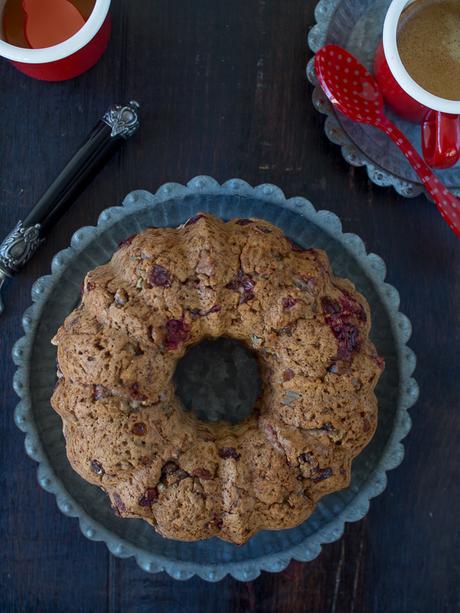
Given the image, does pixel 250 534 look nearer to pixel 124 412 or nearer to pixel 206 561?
pixel 206 561

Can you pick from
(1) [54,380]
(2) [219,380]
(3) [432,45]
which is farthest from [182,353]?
(3) [432,45]

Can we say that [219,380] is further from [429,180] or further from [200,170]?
[429,180]

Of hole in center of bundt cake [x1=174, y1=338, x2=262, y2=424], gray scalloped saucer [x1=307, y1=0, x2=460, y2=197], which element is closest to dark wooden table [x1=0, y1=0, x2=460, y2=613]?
gray scalloped saucer [x1=307, y1=0, x2=460, y2=197]

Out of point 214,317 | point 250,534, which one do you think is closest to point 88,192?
point 214,317

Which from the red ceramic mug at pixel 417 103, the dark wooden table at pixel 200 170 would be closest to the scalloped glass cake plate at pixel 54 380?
the dark wooden table at pixel 200 170

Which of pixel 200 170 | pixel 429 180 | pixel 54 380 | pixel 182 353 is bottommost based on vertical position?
pixel 54 380

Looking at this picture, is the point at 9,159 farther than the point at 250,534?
Yes

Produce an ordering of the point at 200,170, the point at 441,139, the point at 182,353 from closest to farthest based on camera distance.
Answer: the point at 182,353, the point at 441,139, the point at 200,170
